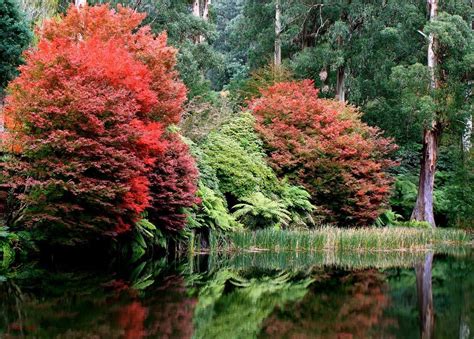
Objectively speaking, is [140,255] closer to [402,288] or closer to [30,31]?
[402,288]

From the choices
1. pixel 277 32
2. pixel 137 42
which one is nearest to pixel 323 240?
pixel 137 42

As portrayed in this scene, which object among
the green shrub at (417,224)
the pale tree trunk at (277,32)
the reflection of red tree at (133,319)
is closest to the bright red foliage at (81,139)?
the reflection of red tree at (133,319)

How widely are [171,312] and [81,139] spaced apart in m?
4.71

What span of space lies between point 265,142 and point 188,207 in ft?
20.0

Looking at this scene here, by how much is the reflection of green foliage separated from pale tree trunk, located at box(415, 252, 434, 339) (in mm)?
1536

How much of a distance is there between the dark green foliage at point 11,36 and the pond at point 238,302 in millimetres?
7839

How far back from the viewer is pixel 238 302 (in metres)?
8.13

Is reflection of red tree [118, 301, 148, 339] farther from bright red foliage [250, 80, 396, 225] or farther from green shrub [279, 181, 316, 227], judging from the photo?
bright red foliage [250, 80, 396, 225]

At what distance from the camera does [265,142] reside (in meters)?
20.1

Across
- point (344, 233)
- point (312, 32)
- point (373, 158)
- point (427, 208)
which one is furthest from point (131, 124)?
point (312, 32)

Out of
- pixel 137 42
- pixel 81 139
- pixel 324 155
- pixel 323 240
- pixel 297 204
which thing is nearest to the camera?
pixel 81 139

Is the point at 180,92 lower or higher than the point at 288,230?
higher

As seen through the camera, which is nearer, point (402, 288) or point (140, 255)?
point (402, 288)

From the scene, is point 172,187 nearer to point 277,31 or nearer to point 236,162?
point 236,162
